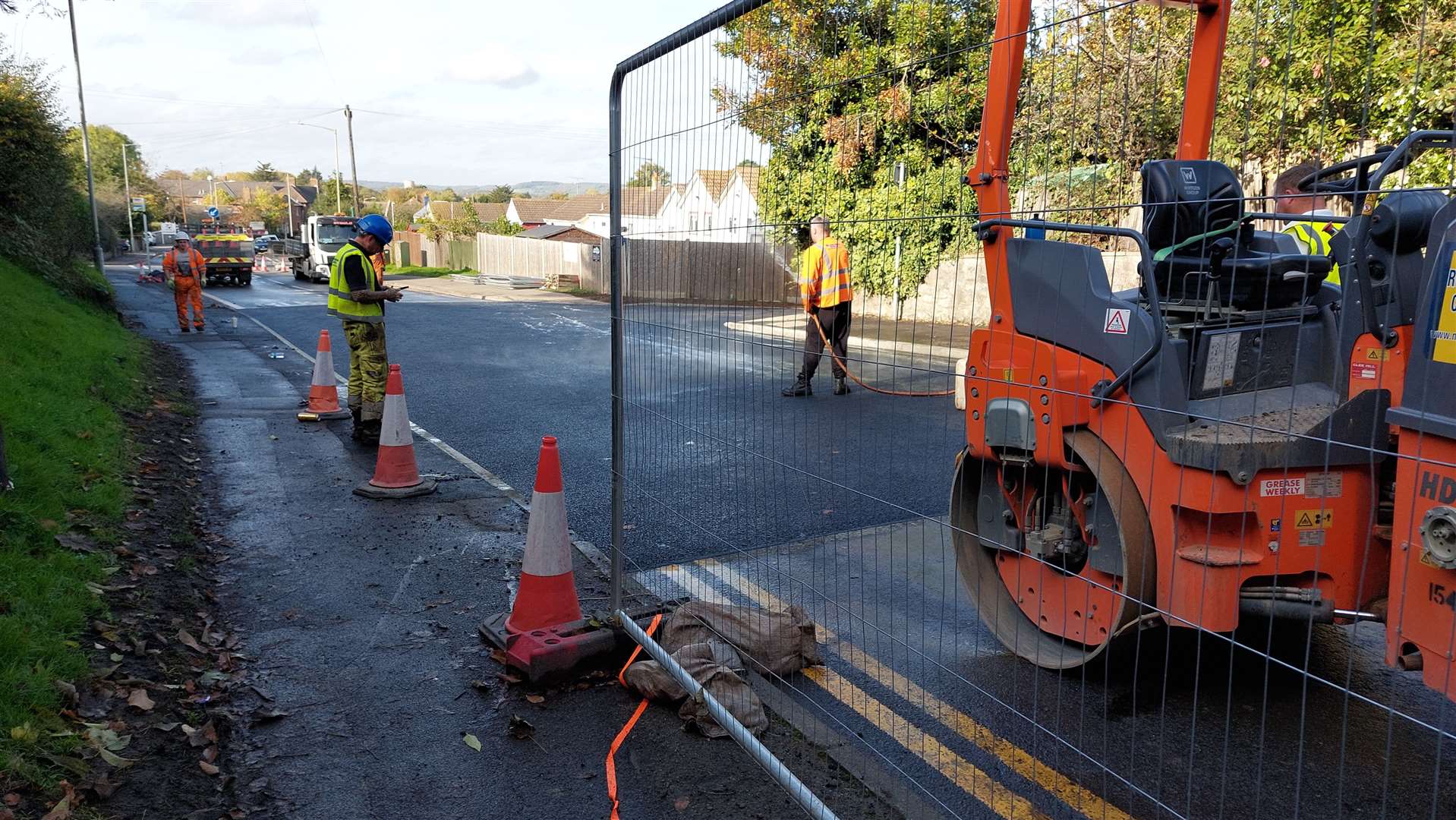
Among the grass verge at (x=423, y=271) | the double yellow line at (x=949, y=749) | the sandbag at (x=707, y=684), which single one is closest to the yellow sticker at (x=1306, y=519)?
the double yellow line at (x=949, y=749)

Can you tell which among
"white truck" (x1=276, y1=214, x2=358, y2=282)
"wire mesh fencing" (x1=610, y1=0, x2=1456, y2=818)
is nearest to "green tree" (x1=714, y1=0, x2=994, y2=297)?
"wire mesh fencing" (x1=610, y1=0, x2=1456, y2=818)

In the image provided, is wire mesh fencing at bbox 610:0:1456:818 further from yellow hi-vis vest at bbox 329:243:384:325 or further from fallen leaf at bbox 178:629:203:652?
yellow hi-vis vest at bbox 329:243:384:325

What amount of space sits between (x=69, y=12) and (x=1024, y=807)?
38.1m

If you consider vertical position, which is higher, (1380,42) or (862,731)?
(1380,42)

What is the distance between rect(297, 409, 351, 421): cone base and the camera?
9.83 metres

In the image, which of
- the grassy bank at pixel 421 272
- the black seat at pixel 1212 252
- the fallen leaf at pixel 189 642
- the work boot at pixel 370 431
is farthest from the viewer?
the grassy bank at pixel 421 272

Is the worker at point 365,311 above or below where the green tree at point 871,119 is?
below

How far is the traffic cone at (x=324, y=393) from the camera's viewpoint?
393 inches

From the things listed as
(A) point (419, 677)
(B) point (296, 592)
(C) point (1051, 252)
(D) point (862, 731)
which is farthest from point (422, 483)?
(C) point (1051, 252)

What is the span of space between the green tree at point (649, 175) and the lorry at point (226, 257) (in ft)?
116

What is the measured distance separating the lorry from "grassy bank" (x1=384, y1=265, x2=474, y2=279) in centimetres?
1050

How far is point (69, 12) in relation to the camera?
103ft

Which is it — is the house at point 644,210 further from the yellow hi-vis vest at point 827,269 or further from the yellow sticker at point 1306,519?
the yellow sticker at point 1306,519

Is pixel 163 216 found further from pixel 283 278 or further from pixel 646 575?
pixel 646 575
